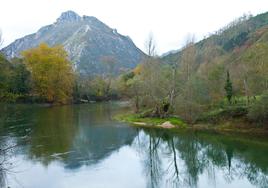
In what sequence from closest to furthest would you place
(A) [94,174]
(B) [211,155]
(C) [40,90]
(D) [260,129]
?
1. (A) [94,174]
2. (B) [211,155]
3. (D) [260,129]
4. (C) [40,90]

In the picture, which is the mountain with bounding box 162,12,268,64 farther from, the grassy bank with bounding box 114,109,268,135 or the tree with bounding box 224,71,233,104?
the grassy bank with bounding box 114,109,268,135

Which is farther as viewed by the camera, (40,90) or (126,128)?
(40,90)

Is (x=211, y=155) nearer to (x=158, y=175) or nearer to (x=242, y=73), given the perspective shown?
(x=158, y=175)

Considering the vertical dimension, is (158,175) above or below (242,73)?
below

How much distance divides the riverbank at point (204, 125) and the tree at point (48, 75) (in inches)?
1726

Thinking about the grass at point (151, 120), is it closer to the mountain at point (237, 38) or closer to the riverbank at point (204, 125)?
the riverbank at point (204, 125)

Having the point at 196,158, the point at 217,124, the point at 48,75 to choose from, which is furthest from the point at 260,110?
the point at 48,75

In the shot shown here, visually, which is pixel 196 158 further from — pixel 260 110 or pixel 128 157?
pixel 260 110

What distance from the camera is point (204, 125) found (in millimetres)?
49438

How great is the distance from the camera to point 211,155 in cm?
3509

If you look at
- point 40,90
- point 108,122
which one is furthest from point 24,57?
point 108,122

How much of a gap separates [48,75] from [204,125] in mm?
58966

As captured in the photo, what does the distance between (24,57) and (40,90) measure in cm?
1170

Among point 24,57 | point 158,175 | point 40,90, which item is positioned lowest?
point 158,175
